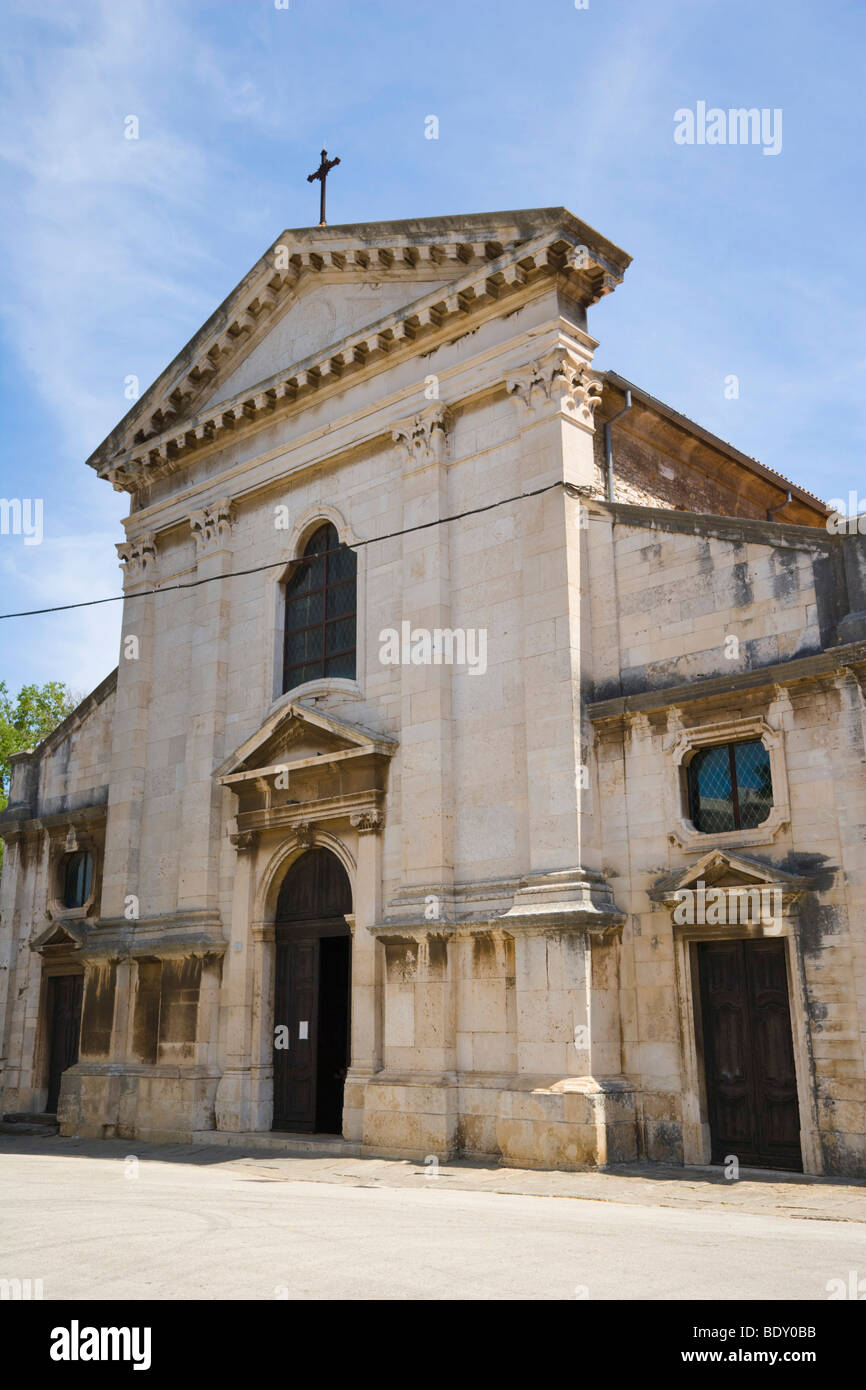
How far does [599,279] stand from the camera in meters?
16.0

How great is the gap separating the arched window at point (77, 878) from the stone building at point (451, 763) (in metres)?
0.06

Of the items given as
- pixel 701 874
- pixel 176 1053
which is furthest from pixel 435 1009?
pixel 176 1053

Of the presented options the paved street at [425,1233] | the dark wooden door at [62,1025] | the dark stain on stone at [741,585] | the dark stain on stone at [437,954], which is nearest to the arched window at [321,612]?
the dark stain on stone at [437,954]

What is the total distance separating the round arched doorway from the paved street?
2.98 m

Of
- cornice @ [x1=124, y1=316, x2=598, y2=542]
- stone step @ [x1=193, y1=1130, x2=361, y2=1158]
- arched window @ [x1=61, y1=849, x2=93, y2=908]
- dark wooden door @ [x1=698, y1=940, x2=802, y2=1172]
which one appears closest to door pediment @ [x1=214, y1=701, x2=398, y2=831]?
cornice @ [x1=124, y1=316, x2=598, y2=542]

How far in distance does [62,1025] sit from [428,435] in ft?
41.8

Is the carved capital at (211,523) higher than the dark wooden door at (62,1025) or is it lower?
higher

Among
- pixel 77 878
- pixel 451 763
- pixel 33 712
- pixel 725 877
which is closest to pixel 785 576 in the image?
pixel 725 877

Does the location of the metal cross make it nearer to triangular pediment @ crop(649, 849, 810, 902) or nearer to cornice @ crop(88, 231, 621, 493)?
cornice @ crop(88, 231, 621, 493)

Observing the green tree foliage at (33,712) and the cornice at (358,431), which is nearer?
the cornice at (358,431)

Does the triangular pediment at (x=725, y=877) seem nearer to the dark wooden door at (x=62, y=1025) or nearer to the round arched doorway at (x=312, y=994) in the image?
the round arched doorway at (x=312, y=994)

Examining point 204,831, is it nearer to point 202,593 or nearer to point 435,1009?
point 202,593

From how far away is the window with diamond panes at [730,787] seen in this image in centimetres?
1314
